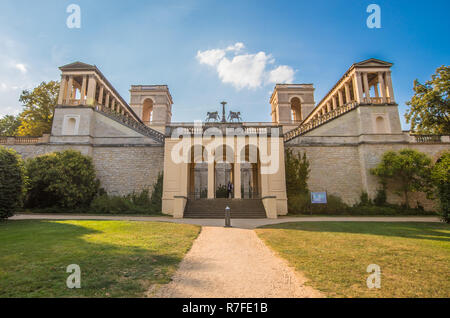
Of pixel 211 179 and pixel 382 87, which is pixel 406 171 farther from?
pixel 211 179

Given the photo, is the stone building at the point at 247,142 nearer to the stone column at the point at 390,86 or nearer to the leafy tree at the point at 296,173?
the stone column at the point at 390,86

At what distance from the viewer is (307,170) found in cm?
2211

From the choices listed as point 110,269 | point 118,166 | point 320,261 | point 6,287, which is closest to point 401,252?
point 320,261

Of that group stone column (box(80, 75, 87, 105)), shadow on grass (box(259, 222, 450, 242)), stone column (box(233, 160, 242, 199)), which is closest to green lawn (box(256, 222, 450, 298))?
shadow on grass (box(259, 222, 450, 242))

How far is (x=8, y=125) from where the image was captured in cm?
3312

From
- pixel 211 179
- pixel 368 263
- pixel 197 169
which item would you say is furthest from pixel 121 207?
pixel 368 263

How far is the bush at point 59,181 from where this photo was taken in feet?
58.6

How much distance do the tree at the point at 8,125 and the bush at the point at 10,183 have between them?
27669 mm

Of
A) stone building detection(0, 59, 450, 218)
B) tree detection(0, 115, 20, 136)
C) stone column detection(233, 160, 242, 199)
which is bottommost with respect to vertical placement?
stone column detection(233, 160, 242, 199)

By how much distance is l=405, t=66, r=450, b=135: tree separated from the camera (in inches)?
944

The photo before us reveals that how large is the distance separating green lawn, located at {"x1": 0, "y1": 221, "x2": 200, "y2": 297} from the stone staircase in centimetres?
956

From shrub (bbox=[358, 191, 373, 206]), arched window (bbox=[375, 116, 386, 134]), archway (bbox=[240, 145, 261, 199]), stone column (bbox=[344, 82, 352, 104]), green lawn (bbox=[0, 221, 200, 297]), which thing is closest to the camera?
green lawn (bbox=[0, 221, 200, 297])

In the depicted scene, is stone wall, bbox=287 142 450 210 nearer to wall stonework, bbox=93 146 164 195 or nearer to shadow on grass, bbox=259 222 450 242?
shadow on grass, bbox=259 222 450 242
